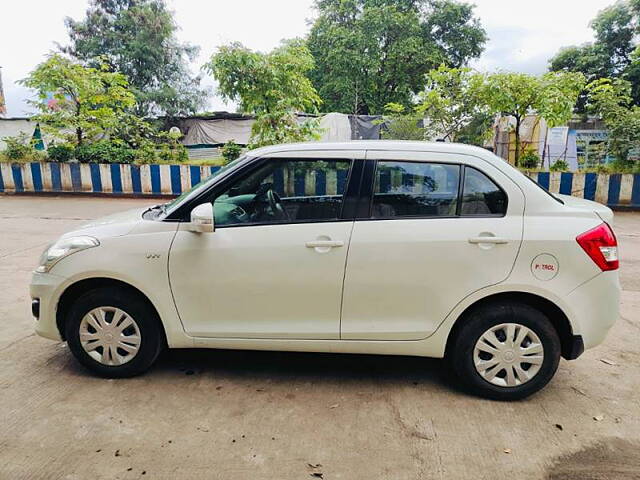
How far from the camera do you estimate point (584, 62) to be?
2528 cm

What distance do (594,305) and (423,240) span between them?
3.77ft

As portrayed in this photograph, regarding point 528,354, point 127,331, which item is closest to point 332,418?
point 528,354

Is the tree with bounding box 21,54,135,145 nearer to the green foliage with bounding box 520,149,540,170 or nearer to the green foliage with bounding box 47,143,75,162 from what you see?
the green foliage with bounding box 47,143,75,162

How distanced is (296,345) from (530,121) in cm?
1736

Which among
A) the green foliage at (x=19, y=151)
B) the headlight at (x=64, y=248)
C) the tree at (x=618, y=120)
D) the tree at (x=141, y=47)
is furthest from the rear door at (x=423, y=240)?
the tree at (x=141, y=47)

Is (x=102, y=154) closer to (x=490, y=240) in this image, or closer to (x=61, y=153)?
(x=61, y=153)

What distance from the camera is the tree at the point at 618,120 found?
11594 millimetres

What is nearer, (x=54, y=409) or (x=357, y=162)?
(x=54, y=409)

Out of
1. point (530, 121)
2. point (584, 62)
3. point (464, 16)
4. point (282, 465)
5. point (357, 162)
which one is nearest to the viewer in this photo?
point (282, 465)

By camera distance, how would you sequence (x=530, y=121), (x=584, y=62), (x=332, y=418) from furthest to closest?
(x=584, y=62) → (x=530, y=121) → (x=332, y=418)

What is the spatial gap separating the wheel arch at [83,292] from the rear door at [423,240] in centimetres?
135

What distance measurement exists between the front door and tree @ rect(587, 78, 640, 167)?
11.5 meters

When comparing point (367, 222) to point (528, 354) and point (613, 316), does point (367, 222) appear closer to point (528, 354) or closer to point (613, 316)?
point (528, 354)

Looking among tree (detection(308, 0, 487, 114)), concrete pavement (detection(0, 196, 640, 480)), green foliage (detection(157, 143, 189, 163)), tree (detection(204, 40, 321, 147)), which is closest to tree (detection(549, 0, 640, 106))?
tree (detection(308, 0, 487, 114))
